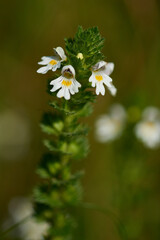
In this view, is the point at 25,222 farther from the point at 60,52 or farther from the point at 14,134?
the point at 14,134

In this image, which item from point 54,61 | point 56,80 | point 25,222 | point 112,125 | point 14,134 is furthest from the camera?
point 14,134

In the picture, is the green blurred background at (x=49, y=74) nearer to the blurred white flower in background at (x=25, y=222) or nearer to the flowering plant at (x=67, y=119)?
the blurred white flower in background at (x=25, y=222)

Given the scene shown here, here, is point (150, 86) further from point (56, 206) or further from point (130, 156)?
point (56, 206)

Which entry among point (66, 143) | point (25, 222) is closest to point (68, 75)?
point (66, 143)

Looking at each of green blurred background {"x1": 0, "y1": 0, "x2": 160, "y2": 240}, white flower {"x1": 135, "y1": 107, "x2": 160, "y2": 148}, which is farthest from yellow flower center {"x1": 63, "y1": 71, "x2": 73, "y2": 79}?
green blurred background {"x1": 0, "y1": 0, "x2": 160, "y2": 240}

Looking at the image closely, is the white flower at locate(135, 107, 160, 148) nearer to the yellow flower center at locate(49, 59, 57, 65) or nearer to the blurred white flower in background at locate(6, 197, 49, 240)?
the blurred white flower in background at locate(6, 197, 49, 240)

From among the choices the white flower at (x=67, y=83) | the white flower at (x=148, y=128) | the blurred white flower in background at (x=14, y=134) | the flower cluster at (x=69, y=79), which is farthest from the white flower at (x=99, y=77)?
the blurred white flower in background at (x=14, y=134)
